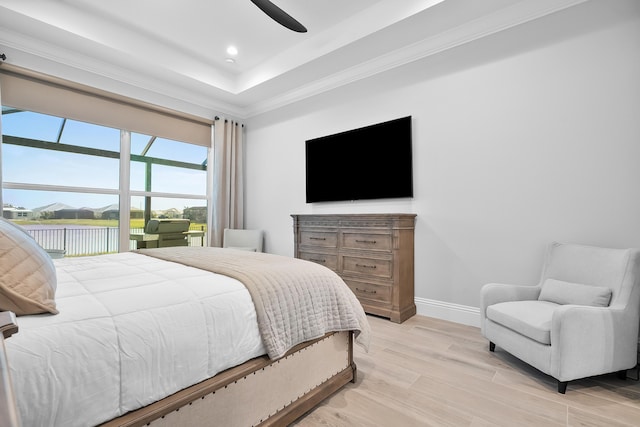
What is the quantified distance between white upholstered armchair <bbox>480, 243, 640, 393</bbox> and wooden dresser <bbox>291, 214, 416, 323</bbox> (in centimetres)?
84

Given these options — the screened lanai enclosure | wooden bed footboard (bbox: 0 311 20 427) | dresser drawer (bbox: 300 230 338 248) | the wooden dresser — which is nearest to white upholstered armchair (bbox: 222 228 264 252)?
the screened lanai enclosure

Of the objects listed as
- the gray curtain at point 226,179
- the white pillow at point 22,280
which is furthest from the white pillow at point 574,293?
the gray curtain at point 226,179

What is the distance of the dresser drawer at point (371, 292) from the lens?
3.01 meters

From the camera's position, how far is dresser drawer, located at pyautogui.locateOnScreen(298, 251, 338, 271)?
3.43m

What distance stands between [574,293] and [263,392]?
6.70 ft

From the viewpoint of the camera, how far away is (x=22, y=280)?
3.23 feet

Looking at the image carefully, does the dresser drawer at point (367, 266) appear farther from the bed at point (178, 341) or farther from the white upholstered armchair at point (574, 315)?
the bed at point (178, 341)

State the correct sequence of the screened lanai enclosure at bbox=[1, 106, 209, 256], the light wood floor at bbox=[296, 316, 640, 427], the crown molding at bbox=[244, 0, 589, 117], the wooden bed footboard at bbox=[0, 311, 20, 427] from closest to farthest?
the wooden bed footboard at bbox=[0, 311, 20, 427] < the light wood floor at bbox=[296, 316, 640, 427] < the crown molding at bbox=[244, 0, 589, 117] < the screened lanai enclosure at bbox=[1, 106, 209, 256]

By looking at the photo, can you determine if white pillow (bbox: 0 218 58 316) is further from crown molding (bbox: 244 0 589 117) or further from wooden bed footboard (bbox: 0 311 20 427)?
crown molding (bbox: 244 0 589 117)

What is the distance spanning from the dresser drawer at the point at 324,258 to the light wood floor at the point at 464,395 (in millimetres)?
1228

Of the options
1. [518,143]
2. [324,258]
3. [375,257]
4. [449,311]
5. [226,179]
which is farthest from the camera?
[226,179]

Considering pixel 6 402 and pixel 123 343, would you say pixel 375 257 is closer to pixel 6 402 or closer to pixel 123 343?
pixel 123 343

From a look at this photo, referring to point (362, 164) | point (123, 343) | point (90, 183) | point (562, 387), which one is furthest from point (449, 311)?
point (90, 183)

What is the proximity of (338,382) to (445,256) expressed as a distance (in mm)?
1751
